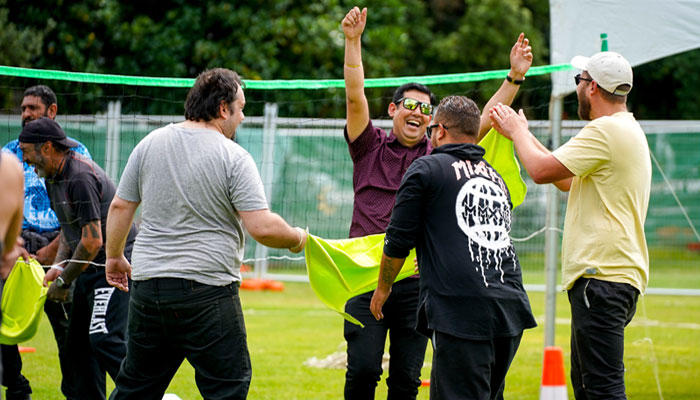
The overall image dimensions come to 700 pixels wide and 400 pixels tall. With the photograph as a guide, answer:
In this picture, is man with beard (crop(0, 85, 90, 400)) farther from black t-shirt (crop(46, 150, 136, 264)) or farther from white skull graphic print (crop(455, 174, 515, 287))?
white skull graphic print (crop(455, 174, 515, 287))

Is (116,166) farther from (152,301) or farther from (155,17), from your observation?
(152,301)

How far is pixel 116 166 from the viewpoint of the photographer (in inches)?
538

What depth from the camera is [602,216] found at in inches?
190

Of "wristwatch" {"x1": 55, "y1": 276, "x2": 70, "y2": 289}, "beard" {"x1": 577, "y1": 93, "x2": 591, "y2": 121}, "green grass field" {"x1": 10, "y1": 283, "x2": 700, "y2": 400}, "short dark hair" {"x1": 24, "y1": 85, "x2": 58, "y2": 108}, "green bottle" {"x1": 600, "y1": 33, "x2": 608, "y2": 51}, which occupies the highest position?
"green bottle" {"x1": 600, "y1": 33, "x2": 608, "y2": 51}

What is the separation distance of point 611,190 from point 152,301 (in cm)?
269

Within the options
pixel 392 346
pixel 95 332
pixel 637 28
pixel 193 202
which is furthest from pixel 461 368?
pixel 637 28

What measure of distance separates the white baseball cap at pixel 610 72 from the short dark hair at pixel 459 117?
3.12 feet

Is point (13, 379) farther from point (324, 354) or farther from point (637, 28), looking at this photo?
point (637, 28)

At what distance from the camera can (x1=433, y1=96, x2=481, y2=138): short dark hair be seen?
4.45 m

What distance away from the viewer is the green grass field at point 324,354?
7590 millimetres

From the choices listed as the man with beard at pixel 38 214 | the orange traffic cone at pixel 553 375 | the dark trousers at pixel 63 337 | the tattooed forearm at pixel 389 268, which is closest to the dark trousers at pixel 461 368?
the orange traffic cone at pixel 553 375

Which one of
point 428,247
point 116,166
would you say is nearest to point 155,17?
point 116,166

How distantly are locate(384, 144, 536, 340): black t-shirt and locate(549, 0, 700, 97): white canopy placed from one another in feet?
10.8

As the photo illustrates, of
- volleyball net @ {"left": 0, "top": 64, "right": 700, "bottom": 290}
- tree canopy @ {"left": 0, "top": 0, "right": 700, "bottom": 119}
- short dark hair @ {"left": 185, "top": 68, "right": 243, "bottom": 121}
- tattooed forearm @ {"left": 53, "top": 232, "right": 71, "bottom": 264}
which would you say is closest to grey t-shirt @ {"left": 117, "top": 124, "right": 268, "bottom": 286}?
short dark hair @ {"left": 185, "top": 68, "right": 243, "bottom": 121}
